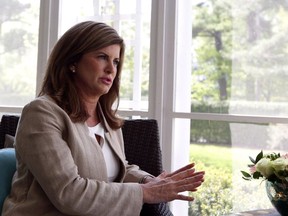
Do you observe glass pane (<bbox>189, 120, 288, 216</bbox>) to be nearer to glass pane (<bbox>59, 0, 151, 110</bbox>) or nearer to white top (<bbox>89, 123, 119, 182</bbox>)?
glass pane (<bbox>59, 0, 151, 110</bbox>)

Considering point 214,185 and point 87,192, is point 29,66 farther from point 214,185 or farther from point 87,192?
point 87,192

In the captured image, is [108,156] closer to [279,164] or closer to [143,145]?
[143,145]

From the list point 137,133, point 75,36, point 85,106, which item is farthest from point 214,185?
point 75,36

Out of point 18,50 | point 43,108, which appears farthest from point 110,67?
point 18,50

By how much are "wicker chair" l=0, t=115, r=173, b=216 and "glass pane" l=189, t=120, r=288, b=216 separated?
0.53 metres

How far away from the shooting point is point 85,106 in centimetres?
175

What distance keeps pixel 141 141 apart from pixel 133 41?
2.83 ft

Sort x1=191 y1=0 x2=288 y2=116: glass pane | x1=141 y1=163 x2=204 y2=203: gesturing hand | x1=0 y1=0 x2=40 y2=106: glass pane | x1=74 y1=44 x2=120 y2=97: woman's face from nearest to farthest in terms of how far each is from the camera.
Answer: x1=141 y1=163 x2=204 y2=203: gesturing hand → x1=74 y1=44 x2=120 y2=97: woman's face → x1=191 y1=0 x2=288 y2=116: glass pane → x1=0 y1=0 x2=40 y2=106: glass pane

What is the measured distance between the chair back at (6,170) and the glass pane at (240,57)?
3.82 ft

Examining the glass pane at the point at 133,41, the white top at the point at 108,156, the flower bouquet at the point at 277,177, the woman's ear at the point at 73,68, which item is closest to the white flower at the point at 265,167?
the flower bouquet at the point at 277,177

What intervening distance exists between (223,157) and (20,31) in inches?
65.4

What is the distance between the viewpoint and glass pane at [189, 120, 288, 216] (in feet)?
7.77

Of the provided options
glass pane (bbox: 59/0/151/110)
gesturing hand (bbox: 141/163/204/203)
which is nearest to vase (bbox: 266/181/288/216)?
gesturing hand (bbox: 141/163/204/203)

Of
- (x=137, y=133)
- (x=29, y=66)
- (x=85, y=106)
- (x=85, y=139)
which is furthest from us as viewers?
(x=29, y=66)
